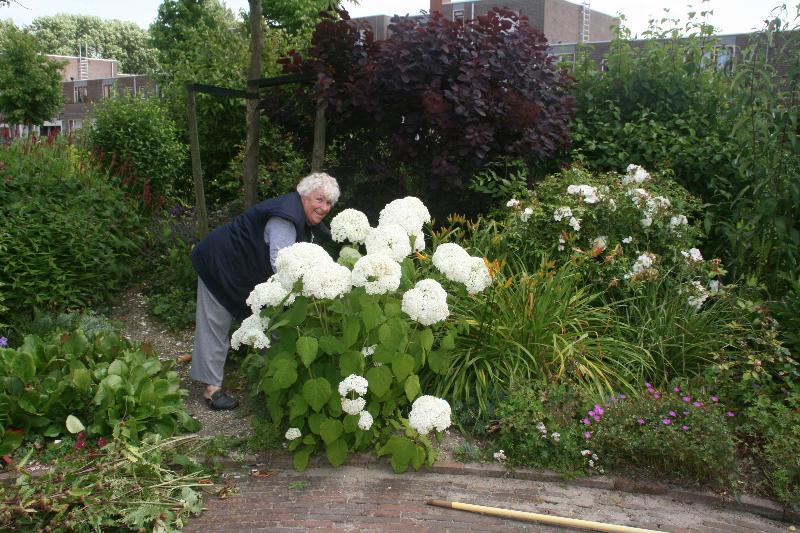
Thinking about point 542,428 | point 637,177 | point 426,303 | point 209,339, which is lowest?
point 542,428

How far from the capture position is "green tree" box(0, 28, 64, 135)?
27672 millimetres

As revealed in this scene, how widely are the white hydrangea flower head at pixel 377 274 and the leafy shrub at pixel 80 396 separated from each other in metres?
1.39

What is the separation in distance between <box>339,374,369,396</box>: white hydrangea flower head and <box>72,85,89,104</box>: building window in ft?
181

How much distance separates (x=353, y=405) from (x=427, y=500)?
576mm

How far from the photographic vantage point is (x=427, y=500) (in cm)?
360

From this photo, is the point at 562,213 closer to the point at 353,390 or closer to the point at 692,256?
the point at 692,256

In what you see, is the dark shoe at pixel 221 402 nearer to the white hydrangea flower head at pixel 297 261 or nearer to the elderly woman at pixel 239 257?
the elderly woman at pixel 239 257

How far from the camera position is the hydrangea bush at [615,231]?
206 inches

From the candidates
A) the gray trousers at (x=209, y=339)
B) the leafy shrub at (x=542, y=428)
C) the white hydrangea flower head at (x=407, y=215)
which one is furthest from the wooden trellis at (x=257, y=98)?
the leafy shrub at (x=542, y=428)

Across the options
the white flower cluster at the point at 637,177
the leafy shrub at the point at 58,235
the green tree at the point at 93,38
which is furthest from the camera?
the green tree at the point at 93,38

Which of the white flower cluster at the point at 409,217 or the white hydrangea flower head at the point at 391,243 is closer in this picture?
the white hydrangea flower head at the point at 391,243

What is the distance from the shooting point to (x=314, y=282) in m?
3.53

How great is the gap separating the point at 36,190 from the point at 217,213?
2.01m

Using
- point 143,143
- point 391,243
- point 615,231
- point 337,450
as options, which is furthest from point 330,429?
point 143,143
